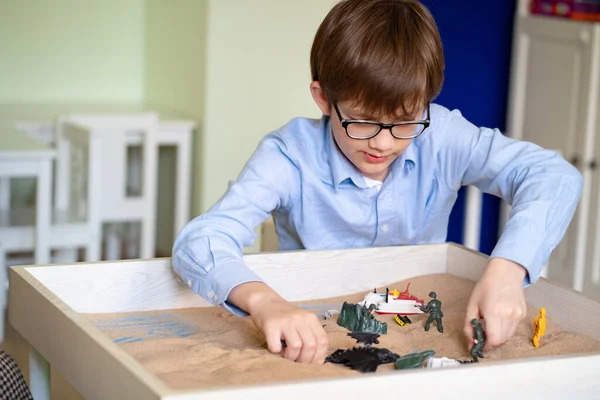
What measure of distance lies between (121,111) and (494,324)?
249 centimetres

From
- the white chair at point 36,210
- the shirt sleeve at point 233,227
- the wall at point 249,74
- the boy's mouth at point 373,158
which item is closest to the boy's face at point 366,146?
the boy's mouth at point 373,158

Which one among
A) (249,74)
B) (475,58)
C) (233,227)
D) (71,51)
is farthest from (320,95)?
(71,51)

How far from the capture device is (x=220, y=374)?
35.4 inches

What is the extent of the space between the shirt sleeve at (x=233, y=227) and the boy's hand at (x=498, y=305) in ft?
0.88

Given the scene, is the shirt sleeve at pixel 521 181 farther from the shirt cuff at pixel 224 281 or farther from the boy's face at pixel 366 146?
the shirt cuff at pixel 224 281

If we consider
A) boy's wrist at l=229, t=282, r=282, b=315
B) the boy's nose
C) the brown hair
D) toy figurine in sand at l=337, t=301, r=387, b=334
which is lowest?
toy figurine in sand at l=337, t=301, r=387, b=334

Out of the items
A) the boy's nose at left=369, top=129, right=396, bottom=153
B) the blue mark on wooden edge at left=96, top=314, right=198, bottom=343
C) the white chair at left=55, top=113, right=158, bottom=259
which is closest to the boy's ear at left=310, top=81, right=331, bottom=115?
the boy's nose at left=369, top=129, right=396, bottom=153

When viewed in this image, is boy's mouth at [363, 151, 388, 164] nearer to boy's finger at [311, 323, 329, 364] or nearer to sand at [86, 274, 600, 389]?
sand at [86, 274, 600, 389]

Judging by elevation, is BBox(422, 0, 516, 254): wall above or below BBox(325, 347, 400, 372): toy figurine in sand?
above

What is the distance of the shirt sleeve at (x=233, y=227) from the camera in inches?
43.9

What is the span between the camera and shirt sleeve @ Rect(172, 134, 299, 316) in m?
1.12

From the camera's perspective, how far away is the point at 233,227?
1214 mm

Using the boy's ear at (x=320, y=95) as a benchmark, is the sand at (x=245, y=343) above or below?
below

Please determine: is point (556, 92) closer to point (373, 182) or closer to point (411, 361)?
point (373, 182)
